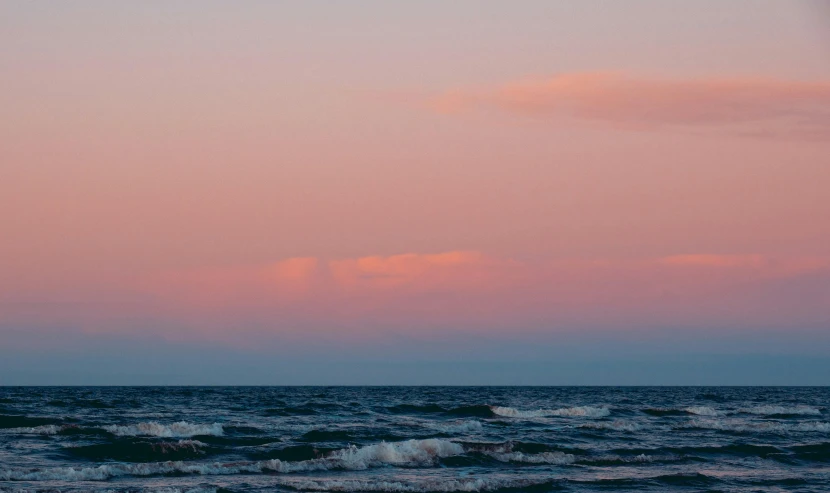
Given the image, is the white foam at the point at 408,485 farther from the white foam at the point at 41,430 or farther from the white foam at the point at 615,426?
the white foam at the point at 615,426

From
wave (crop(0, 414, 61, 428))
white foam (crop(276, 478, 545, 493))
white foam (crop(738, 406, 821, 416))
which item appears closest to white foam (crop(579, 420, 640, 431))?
white foam (crop(276, 478, 545, 493))

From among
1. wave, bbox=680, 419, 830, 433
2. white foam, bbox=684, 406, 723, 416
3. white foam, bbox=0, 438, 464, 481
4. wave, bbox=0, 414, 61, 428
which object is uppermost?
white foam, bbox=684, 406, 723, 416

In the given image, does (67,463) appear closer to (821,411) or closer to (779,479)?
(779,479)

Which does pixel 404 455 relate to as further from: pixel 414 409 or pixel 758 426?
pixel 414 409

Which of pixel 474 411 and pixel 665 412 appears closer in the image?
pixel 474 411

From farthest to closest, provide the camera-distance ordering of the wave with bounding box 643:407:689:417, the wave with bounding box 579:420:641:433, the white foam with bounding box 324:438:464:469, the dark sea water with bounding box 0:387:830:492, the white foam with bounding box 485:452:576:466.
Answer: the wave with bounding box 643:407:689:417
the wave with bounding box 579:420:641:433
the white foam with bounding box 485:452:576:466
the white foam with bounding box 324:438:464:469
the dark sea water with bounding box 0:387:830:492

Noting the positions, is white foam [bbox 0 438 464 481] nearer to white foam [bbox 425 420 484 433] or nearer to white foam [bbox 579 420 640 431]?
white foam [bbox 425 420 484 433]

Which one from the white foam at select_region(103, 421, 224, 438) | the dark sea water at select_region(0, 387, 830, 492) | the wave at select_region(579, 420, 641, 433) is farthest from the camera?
the wave at select_region(579, 420, 641, 433)

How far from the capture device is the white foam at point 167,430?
40.3 m

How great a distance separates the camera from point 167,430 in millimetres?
41375

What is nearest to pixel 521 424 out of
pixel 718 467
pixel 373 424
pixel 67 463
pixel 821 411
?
pixel 373 424

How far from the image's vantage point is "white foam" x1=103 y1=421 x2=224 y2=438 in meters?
40.3

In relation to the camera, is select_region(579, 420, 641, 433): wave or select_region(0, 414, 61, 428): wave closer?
select_region(0, 414, 61, 428): wave

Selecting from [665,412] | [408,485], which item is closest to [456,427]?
[408,485]
